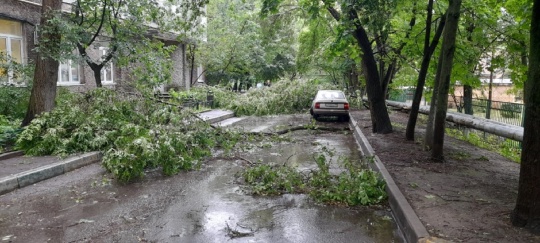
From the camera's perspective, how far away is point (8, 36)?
14.8 m

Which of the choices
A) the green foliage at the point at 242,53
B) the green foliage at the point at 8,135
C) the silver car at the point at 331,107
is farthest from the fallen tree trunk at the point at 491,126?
the green foliage at the point at 242,53

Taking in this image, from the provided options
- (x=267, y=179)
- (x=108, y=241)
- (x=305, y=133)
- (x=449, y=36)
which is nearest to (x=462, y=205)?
(x=267, y=179)

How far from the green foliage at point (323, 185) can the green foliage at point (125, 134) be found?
191 cm

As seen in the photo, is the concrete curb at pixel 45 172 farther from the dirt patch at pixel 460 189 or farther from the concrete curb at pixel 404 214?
the dirt patch at pixel 460 189

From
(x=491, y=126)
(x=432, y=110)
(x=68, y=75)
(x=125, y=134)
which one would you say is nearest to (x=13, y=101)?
(x=125, y=134)

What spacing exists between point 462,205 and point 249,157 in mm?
5697

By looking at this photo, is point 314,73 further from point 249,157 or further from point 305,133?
point 249,157

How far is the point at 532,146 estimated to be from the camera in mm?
4352

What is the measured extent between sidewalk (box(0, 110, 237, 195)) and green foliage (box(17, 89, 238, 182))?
29 cm

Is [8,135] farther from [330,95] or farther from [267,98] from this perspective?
[267,98]

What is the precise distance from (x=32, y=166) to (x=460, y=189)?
7971mm

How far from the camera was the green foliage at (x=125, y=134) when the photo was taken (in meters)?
7.82

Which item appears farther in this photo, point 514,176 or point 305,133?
point 305,133

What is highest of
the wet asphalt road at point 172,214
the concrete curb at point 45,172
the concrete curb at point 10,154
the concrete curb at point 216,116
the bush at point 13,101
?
the bush at point 13,101
